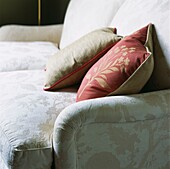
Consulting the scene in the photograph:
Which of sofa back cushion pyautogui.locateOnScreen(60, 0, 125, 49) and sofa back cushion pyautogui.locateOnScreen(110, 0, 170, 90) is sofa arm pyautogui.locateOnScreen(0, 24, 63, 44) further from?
sofa back cushion pyautogui.locateOnScreen(110, 0, 170, 90)

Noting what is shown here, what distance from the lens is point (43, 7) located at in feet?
12.1

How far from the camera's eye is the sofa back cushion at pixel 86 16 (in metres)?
1.99

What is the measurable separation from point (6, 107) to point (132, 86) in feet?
1.63

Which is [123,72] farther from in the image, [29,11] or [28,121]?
[29,11]

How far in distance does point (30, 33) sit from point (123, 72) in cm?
150

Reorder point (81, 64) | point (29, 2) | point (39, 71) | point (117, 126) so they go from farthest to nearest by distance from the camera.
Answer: point (29, 2)
point (39, 71)
point (81, 64)
point (117, 126)

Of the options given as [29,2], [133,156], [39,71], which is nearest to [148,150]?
[133,156]

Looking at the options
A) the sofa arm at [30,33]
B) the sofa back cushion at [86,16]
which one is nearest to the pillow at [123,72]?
the sofa back cushion at [86,16]

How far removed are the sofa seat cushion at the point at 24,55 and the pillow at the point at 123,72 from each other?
707 mm

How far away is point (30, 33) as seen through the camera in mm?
2648

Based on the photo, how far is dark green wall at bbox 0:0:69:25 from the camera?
353 cm

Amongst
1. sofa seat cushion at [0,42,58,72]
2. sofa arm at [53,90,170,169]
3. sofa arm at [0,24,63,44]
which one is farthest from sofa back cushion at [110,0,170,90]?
sofa arm at [0,24,63,44]

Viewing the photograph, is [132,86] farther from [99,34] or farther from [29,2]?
[29,2]

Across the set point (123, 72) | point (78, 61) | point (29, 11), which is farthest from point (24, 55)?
point (29, 11)
